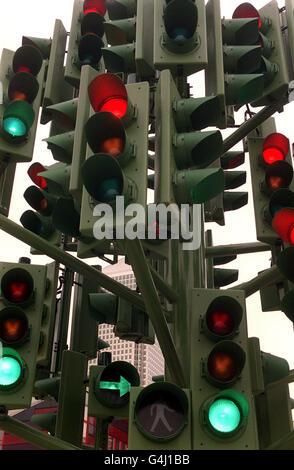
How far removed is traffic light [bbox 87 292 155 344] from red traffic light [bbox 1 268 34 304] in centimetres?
155

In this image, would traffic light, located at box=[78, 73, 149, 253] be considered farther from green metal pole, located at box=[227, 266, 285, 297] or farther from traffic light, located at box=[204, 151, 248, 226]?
traffic light, located at box=[204, 151, 248, 226]

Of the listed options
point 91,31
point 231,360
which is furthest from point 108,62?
point 231,360

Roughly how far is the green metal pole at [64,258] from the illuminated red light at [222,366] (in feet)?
6.45

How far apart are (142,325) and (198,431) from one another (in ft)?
9.87

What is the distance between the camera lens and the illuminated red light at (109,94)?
3471mm

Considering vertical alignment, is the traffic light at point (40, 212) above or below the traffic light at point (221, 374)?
above

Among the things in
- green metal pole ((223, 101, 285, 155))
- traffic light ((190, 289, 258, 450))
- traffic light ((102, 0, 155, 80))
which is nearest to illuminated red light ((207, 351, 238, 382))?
traffic light ((190, 289, 258, 450))

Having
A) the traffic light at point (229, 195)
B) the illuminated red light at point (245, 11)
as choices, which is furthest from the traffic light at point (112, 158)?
the traffic light at point (229, 195)

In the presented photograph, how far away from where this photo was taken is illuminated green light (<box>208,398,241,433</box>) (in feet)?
12.0

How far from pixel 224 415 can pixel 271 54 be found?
4.11 m

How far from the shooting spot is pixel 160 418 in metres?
3.72

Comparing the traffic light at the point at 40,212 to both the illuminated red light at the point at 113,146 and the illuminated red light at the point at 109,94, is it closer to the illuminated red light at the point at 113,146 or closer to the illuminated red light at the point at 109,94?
the illuminated red light at the point at 109,94

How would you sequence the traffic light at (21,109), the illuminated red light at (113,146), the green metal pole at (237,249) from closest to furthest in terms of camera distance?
1. the illuminated red light at (113,146)
2. the traffic light at (21,109)
3. the green metal pole at (237,249)
